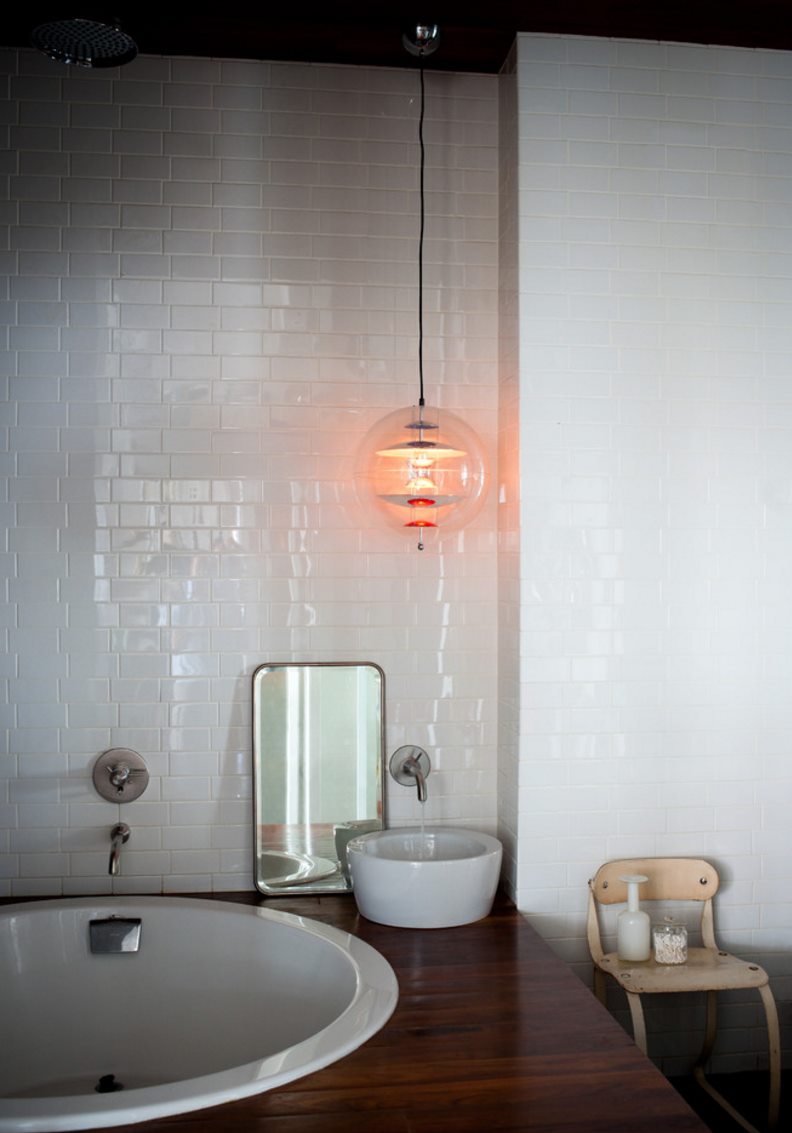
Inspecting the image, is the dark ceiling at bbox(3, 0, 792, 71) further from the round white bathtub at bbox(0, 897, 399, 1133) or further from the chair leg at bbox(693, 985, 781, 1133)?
the chair leg at bbox(693, 985, 781, 1133)

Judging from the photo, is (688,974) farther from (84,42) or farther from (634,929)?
(84,42)

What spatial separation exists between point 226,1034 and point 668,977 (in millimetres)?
1226

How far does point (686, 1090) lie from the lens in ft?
10.1

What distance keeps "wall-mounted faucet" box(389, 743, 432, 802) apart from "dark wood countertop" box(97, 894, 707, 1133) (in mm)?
638

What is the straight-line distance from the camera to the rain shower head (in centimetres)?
232

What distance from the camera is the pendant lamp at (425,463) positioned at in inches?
118

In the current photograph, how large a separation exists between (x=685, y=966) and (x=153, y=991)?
1500 millimetres

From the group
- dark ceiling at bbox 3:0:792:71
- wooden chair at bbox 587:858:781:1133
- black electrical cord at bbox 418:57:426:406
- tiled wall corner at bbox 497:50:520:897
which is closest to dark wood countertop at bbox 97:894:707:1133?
wooden chair at bbox 587:858:781:1133

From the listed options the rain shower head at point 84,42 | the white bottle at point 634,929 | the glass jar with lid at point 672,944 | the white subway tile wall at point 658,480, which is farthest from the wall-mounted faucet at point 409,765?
the rain shower head at point 84,42

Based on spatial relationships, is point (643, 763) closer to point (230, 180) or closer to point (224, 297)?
point (224, 297)

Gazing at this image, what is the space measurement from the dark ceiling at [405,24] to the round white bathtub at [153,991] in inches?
98.7

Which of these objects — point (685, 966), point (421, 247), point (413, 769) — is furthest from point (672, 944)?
point (421, 247)

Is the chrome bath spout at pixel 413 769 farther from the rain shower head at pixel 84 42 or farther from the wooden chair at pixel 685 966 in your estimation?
the rain shower head at pixel 84 42

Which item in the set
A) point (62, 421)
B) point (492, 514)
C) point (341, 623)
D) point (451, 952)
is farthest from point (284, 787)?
point (62, 421)
